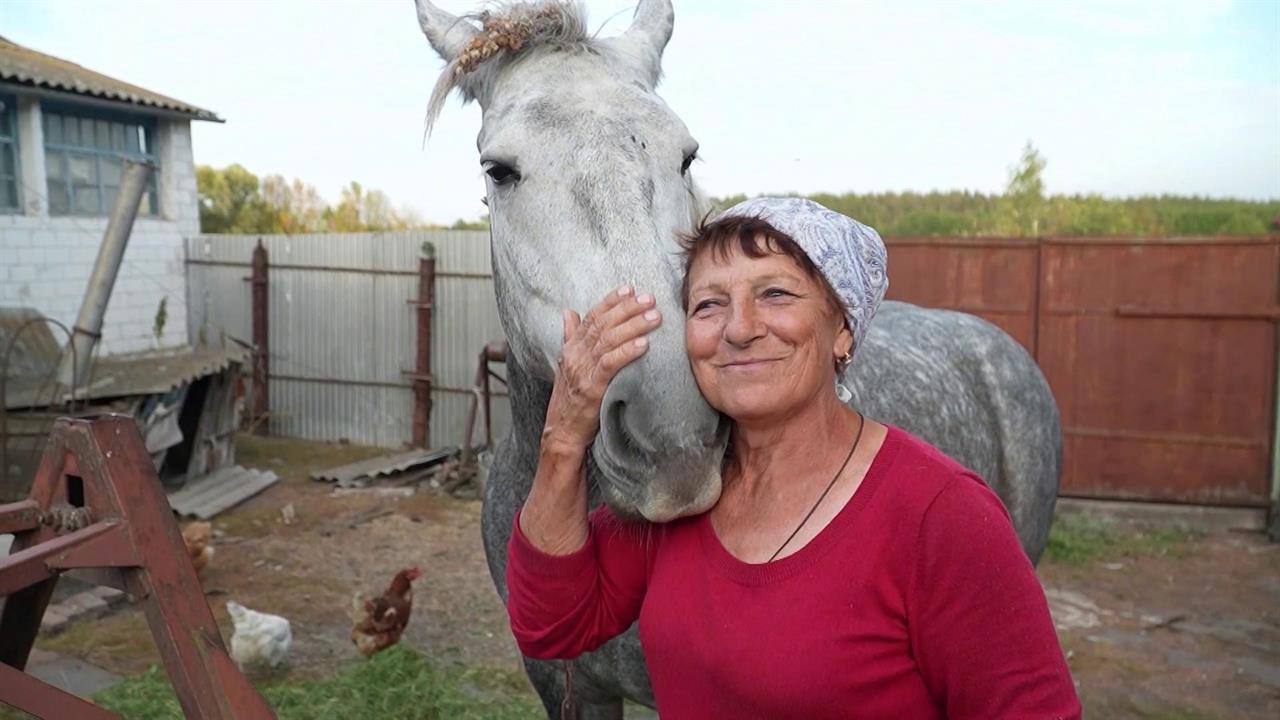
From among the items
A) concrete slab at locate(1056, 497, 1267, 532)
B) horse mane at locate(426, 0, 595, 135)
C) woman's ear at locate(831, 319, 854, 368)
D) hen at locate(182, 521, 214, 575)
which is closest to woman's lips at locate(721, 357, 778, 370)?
woman's ear at locate(831, 319, 854, 368)

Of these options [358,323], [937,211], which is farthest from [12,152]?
[937,211]

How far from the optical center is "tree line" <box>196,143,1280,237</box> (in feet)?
53.3

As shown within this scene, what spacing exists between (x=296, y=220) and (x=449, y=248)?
44.0 ft

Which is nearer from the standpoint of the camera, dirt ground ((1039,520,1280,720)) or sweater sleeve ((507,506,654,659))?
sweater sleeve ((507,506,654,659))

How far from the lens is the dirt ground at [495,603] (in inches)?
208

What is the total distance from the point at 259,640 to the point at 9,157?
9463mm

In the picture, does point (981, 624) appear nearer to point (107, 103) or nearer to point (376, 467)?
point (376, 467)

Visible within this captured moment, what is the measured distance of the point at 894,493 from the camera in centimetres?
133

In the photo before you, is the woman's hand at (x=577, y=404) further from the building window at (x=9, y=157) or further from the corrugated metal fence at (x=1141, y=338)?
the building window at (x=9, y=157)

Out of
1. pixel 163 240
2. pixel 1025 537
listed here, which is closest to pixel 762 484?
pixel 1025 537

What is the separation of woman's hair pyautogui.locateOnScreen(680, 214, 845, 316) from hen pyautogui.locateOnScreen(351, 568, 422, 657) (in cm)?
447

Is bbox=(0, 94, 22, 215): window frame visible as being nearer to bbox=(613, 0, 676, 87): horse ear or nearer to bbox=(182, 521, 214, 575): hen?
bbox=(182, 521, 214, 575): hen

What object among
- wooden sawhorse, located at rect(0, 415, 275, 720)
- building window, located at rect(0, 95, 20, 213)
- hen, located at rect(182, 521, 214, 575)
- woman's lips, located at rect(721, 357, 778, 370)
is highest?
building window, located at rect(0, 95, 20, 213)

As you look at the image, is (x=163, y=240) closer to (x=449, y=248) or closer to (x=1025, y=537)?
(x=449, y=248)
